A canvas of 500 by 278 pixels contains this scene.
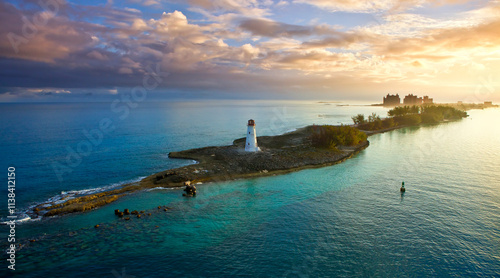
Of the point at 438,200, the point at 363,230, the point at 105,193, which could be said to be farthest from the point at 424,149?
the point at 105,193

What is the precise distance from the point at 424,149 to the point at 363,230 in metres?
60.9

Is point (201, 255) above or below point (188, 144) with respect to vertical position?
below

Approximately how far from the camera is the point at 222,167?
53781mm

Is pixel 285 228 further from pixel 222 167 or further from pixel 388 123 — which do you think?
pixel 388 123

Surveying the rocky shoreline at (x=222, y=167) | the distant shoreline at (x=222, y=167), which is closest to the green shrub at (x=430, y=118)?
the distant shoreline at (x=222, y=167)

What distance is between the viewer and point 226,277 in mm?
23359

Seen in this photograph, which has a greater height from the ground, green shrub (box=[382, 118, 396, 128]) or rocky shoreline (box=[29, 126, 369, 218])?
green shrub (box=[382, 118, 396, 128])

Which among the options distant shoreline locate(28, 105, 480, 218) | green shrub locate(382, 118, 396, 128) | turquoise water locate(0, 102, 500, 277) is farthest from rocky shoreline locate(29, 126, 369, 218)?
green shrub locate(382, 118, 396, 128)

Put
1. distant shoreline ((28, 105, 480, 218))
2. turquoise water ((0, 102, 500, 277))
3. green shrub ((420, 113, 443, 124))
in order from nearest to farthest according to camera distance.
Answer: turquoise water ((0, 102, 500, 277))
distant shoreline ((28, 105, 480, 218))
green shrub ((420, 113, 443, 124))

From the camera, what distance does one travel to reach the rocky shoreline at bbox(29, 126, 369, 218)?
37.1 meters

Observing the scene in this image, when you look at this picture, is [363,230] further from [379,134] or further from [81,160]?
[379,134]

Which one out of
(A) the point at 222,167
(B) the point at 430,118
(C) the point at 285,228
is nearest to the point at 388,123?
(B) the point at 430,118

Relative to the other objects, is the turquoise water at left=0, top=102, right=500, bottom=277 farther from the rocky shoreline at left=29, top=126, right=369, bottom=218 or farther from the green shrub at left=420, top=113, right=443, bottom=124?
the green shrub at left=420, top=113, right=443, bottom=124

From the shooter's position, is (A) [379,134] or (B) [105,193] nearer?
(B) [105,193]
